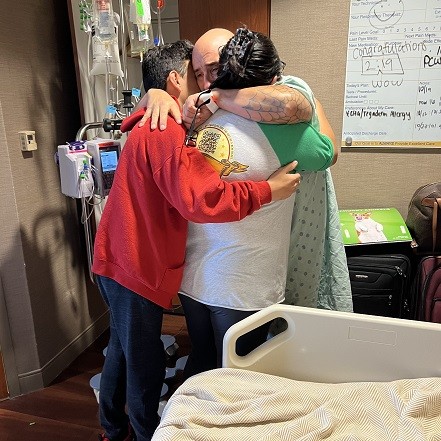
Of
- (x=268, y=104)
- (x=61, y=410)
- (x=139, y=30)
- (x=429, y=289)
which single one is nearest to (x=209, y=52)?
(x=268, y=104)

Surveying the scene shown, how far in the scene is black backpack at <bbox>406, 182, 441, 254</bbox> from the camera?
1893mm

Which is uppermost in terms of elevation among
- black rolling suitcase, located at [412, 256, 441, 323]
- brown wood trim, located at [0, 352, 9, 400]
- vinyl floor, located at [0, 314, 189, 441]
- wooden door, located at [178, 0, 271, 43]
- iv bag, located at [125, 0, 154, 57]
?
wooden door, located at [178, 0, 271, 43]

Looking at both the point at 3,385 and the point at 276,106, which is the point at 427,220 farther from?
the point at 3,385

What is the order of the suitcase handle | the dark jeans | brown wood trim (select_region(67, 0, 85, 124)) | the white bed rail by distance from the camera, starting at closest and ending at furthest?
the white bed rail < the dark jeans < the suitcase handle < brown wood trim (select_region(67, 0, 85, 124))

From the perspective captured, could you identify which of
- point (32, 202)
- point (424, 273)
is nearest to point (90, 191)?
point (32, 202)

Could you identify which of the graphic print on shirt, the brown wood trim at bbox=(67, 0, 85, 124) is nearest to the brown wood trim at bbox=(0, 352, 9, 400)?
the brown wood trim at bbox=(67, 0, 85, 124)

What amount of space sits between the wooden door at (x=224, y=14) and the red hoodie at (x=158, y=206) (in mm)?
1183

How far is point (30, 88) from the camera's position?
1.92 meters

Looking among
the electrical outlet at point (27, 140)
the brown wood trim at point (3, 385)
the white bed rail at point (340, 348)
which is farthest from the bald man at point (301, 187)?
the brown wood trim at point (3, 385)

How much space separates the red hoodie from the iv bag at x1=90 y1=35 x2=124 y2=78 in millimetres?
726

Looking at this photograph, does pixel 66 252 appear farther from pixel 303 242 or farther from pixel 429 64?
pixel 429 64

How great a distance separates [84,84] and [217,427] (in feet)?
5.70

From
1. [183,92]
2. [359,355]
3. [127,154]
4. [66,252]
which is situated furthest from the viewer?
[66,252]

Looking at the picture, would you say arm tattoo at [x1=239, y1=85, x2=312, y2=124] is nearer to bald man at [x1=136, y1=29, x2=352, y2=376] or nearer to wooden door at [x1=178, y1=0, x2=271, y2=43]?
bald man at [x1=136, y1=29, x2=352, y2=376]
